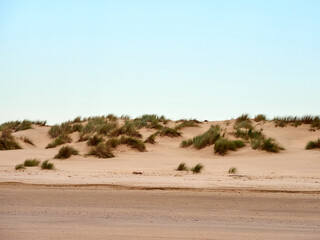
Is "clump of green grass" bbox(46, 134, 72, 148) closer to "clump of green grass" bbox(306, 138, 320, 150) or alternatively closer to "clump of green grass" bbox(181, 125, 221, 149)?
"clump of green grass" bbox(181, 125, 221, 149)

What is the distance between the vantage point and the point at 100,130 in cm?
2705

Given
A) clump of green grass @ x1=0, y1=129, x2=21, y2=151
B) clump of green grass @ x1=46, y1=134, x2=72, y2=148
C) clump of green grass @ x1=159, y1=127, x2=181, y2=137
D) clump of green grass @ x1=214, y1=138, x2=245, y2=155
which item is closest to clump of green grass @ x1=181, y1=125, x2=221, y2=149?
clump of green grass @ x1=214, y1=138, x2=245, y2=155

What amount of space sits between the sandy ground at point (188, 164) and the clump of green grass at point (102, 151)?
12.8 inches

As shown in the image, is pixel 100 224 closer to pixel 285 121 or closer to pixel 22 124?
pixel 285 121

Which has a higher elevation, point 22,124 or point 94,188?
point 22,124

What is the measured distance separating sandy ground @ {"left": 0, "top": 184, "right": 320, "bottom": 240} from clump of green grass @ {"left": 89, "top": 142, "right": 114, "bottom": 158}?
765 cm

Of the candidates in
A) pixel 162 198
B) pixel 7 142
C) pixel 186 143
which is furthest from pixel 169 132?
pixel 162 198

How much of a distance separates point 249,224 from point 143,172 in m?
8.09

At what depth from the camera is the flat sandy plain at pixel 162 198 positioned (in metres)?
8.56

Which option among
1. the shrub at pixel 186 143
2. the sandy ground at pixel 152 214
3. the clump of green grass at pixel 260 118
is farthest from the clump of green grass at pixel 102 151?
the clump of green grass at pixel 260 118

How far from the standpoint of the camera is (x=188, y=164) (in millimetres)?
19344

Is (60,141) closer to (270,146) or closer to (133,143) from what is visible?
(133,143)

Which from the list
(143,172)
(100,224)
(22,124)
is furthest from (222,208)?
(22,124)

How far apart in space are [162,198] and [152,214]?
5.67 feet
